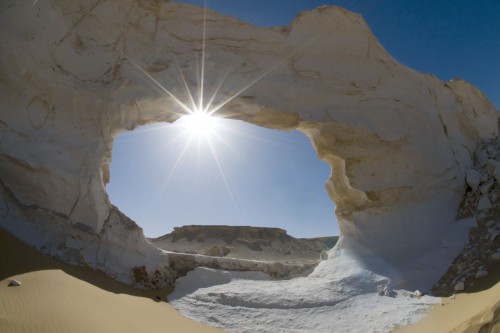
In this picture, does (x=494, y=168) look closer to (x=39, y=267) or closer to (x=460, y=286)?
(x=460, y=286)

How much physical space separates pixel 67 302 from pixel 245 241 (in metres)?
24.3

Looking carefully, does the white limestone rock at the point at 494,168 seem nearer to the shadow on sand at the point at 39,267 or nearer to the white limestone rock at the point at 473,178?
the white limestone rock at the point at 473,178

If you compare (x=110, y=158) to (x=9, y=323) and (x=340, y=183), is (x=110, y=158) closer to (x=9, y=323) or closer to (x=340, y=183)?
(x=9, y=323)

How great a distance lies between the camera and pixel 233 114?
838 cm

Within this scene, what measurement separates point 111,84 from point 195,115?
1.78 m

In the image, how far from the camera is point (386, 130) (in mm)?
8484

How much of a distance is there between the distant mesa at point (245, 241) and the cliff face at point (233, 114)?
17.6 metres

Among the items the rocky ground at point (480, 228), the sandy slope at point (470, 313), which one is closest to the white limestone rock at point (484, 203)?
the rocky ground at point (480, 228)

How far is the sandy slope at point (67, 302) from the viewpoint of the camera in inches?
131

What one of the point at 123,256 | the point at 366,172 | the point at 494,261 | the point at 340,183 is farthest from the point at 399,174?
the point at 123,256

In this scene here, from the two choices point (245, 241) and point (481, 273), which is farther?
point (245, 241)

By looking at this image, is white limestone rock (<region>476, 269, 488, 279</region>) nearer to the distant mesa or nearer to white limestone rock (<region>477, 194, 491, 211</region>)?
white limestone rock (<region>477, 194, 491, 211</region>)

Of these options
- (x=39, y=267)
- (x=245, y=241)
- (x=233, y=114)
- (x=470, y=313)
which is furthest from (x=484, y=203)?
(x=245, y=241)

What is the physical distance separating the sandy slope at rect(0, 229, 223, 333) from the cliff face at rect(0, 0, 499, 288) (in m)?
0.59
